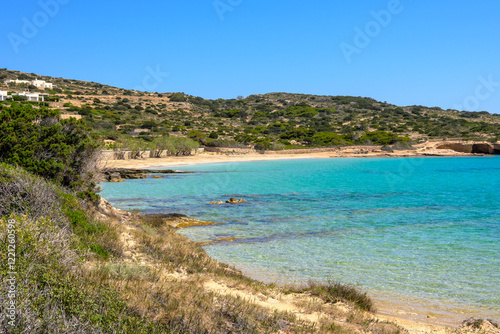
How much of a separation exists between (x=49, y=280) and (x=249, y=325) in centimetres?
261

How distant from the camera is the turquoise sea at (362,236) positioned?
9.69 m

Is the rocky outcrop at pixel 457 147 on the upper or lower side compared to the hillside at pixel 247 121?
lower

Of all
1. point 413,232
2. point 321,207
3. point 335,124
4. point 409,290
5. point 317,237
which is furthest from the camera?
point 335,124

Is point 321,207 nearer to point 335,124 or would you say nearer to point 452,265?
point 452,265

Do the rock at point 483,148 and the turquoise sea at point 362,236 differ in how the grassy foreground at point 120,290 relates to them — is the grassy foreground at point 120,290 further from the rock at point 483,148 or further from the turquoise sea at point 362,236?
the rock at point 483,148

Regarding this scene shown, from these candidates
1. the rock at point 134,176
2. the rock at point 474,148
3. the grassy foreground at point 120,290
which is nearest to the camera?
the grassy foreground at point 120,290

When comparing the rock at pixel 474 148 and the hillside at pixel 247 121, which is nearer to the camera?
the rock at pixel 474 148

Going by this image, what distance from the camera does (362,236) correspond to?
1463 centimetres

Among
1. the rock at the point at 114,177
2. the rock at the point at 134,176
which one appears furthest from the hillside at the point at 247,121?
the rock at the point at 114,177

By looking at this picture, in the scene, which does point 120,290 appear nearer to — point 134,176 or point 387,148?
point 134,176

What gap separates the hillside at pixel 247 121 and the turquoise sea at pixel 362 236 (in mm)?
39199

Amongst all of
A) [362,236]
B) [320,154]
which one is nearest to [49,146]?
[362,236]

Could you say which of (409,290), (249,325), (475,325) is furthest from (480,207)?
(249,325)

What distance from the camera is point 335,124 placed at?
107938mm
